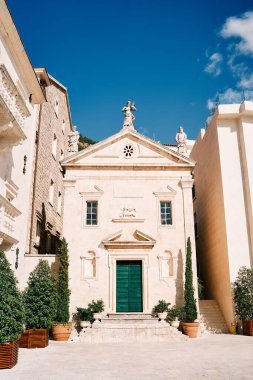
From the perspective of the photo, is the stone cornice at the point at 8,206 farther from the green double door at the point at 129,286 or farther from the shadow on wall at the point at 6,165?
the green double door at the point at 129,286

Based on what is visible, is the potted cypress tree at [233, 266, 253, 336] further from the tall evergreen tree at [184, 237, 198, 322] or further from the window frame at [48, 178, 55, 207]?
the window frame at [48, 178, 55, 207]

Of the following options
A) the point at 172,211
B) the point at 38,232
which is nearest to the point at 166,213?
the point at 172,211

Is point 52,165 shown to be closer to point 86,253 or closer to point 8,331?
point 86,253

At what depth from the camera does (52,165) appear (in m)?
24.8

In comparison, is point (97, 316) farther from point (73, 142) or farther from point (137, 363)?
point (73, 142)

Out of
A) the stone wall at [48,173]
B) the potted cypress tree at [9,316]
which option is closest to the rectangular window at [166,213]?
the stone wall at [48,173]

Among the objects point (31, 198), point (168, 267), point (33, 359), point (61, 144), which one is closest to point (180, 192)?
point (168, 267)

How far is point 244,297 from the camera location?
61.7ft

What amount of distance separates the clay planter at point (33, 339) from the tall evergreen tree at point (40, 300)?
0.90 meters

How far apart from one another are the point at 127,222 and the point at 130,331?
5905mm

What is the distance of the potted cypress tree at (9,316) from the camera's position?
30.8ft

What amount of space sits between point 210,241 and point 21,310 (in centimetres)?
1582

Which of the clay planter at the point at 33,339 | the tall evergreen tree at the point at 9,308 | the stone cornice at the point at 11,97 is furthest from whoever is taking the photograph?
the clay planter at the point at 33,339

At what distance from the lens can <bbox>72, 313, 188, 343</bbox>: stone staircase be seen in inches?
666
